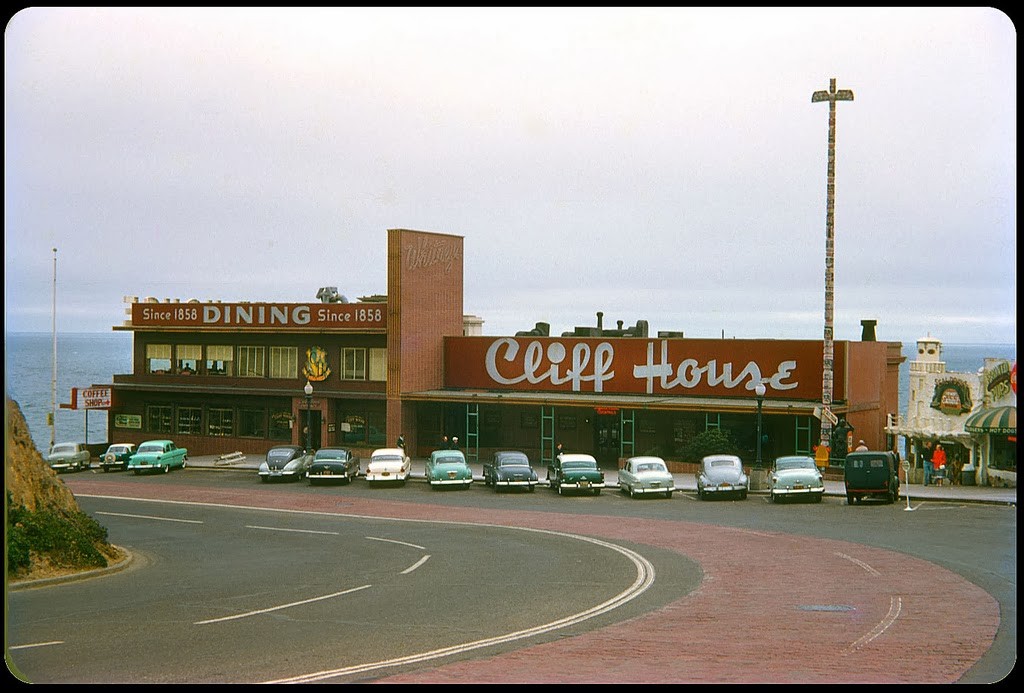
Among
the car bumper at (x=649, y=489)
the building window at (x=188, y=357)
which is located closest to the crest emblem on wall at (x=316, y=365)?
the building window at (x=188, y=357)

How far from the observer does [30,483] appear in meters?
27.4

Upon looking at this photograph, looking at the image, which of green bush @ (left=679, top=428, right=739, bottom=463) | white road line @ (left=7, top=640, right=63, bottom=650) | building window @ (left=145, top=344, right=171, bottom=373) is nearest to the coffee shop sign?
green bush @ (left=679, top=428, right=739, bottom=463)

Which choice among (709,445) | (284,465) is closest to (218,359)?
(284,465)

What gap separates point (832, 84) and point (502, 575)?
30545 mm

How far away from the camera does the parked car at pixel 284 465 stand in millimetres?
50188

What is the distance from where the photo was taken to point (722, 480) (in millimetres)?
41531

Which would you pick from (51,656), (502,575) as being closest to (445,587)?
(502,575)

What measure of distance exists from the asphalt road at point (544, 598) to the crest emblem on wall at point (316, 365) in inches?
901

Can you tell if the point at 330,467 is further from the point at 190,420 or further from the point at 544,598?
the point at 544,598

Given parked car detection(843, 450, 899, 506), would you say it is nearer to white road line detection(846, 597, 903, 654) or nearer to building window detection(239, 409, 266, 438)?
white road line detection(846, 597, 903, 654)

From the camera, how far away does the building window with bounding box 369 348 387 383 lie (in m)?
59.7

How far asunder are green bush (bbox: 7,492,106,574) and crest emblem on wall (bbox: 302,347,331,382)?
3407cm

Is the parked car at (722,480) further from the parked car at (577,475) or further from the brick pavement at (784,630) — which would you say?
the brick pavement at (784,630)

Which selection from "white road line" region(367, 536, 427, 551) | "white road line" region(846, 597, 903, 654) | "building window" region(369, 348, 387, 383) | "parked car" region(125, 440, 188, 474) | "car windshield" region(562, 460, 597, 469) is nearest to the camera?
"white road line" region(846, 597, 903, 654)
